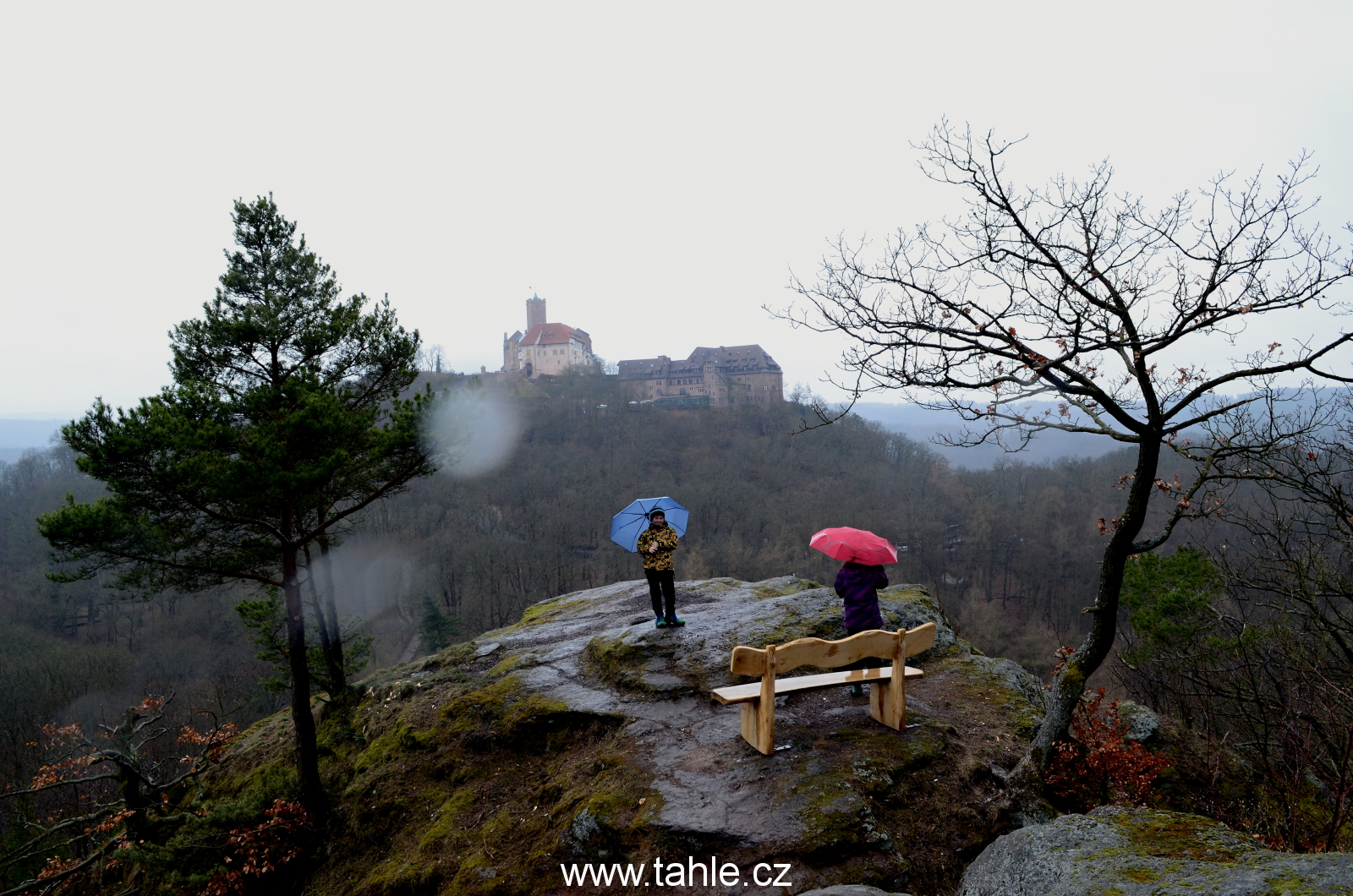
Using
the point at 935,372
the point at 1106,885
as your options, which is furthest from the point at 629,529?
the point at 1106,885

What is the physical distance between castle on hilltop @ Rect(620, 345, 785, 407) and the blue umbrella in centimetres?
6806

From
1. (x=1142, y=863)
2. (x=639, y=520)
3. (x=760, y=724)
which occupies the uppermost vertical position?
(x=639, y=520)

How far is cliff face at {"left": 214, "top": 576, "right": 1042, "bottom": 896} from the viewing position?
426 cm

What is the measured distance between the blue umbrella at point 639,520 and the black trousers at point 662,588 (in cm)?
39

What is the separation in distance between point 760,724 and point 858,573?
5.56 ft

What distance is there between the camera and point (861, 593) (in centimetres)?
600

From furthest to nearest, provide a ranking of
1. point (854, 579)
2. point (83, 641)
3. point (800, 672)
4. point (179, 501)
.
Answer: point (83, 641) < point (800, 672) < point (179, 501) < point (854, 579)

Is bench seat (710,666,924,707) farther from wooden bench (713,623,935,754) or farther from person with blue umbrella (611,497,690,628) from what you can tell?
person with blue umbrella (611,497,690,628)

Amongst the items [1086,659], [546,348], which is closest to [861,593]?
[1086,659]

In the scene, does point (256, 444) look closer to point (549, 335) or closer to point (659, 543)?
point (659, 543)

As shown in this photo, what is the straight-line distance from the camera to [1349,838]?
5082mm

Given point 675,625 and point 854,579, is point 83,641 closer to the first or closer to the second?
point 675,625

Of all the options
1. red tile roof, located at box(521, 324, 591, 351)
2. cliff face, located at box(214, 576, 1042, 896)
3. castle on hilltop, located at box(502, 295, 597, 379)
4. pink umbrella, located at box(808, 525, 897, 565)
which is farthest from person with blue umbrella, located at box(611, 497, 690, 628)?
red tile roof, located at box(521, 324, 591, 351)

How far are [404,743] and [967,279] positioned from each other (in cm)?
759
